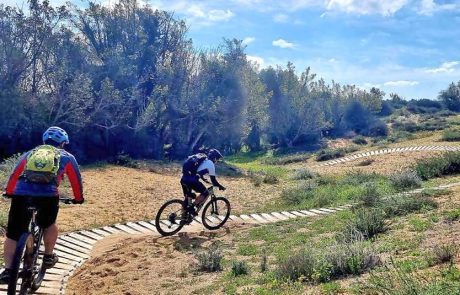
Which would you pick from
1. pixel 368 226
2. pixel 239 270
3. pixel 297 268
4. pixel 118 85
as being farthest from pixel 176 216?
pixel 118 85

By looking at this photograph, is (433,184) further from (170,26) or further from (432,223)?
(170,26)

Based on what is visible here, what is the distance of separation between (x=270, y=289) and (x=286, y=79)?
42.2 meters

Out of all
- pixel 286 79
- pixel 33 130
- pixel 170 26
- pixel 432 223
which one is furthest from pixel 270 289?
pixel 286 79

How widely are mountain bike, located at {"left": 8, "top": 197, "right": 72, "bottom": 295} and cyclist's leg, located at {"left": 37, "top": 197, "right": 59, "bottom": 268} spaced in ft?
0.21

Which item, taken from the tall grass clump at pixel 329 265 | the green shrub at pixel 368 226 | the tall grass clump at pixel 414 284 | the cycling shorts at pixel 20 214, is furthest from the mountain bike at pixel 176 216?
the tall grass clump at pixel 414 284

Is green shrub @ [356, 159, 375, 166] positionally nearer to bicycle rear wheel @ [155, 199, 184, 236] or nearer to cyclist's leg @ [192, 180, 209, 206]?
cyclist's leg @ [192, 180, 209, 206]

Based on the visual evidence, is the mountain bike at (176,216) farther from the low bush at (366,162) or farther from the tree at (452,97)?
the tree at (452,97)

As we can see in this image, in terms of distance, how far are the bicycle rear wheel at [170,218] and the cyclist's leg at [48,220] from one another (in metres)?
4.07

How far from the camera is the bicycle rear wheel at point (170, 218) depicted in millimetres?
9594

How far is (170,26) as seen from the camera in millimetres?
Answer: 29562

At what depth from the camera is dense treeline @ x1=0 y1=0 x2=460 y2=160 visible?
71.1ft

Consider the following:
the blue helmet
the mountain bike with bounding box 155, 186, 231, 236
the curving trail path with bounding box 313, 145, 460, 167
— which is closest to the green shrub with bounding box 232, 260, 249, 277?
the blue helmet

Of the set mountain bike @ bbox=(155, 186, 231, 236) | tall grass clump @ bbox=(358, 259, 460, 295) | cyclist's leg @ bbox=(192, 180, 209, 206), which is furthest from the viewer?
cyclist's leg @ bbox=(192, 180, 209, 206)

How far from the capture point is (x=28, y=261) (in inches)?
204
